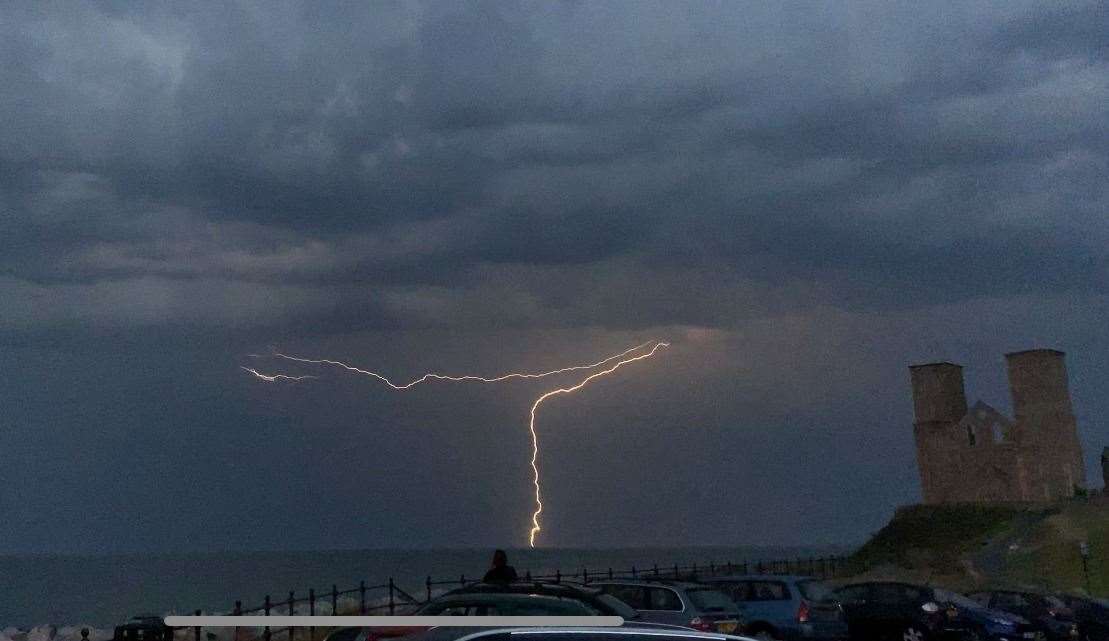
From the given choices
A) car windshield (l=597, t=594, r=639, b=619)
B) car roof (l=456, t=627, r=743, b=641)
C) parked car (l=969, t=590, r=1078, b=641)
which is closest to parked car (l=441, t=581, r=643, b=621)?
car windshield (l=597, t=594, r=639, b=619)

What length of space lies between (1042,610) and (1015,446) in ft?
208

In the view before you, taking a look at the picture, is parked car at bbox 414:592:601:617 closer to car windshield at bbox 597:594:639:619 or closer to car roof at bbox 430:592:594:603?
car roof at bbox 430:592:594:603

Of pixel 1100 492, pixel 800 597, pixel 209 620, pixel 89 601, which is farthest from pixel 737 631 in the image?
pixel 89 601

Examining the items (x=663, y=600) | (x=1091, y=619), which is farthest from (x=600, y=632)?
(x=1091, y=619)

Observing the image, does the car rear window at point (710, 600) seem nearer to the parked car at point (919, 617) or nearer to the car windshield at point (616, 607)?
the car windshield at point (616, 607)

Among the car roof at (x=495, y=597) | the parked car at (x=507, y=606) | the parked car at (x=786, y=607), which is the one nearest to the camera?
the parked car at (x=507, y=606)

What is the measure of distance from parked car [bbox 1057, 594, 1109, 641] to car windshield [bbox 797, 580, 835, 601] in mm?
6552

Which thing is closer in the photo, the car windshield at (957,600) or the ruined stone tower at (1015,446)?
the car windshield at (957,600)

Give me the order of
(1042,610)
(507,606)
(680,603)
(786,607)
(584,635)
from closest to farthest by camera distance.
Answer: (584,635)
(507,606)
(680,603)
(786,607)
(1042,610)

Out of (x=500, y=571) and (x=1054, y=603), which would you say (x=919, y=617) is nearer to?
(x=1054, y=603)

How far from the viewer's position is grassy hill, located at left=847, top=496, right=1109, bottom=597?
175 feet

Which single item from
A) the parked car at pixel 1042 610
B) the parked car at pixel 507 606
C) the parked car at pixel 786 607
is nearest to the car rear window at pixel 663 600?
the parked car at pixel 786 607

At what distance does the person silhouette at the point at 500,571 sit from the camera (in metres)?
15.9

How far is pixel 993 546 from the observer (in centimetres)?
6556
